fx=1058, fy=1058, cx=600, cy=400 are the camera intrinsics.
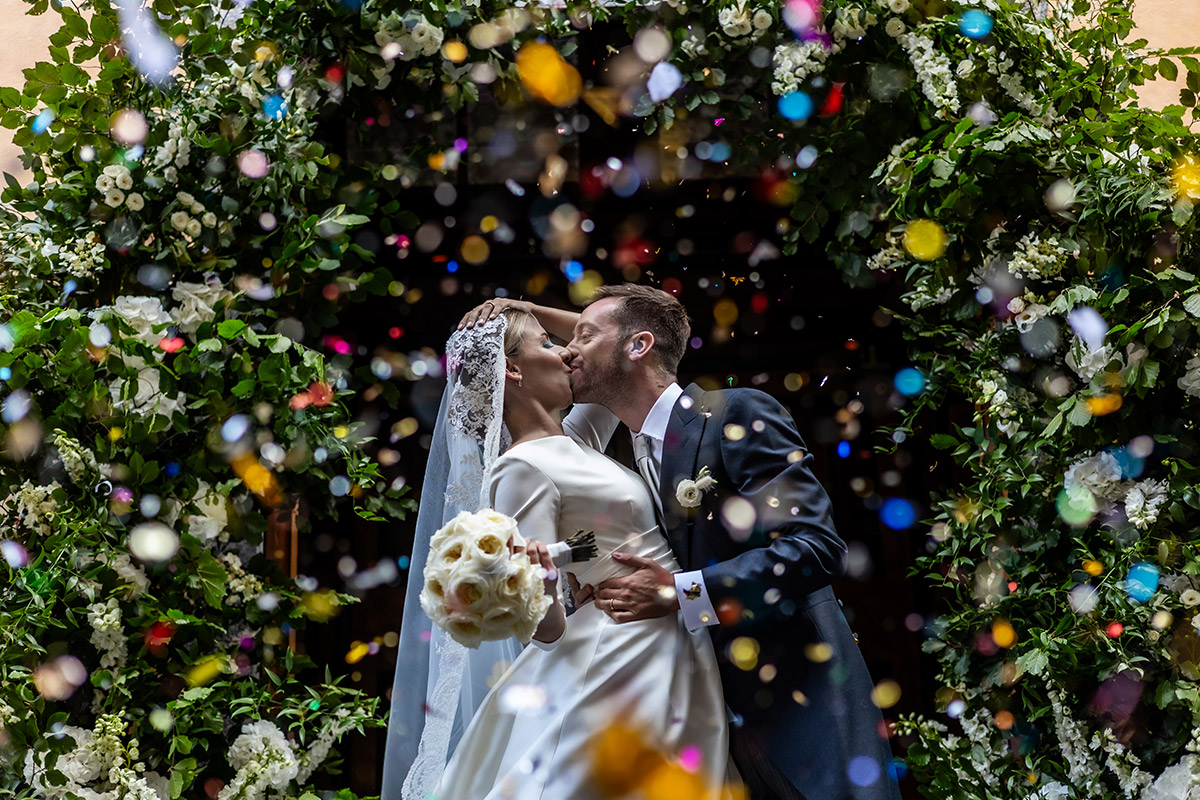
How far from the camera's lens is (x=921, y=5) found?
2898 mm

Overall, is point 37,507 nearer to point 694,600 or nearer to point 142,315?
point 142,315

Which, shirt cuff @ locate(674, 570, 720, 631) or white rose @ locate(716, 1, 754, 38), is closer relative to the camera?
shirt cuff @ locate(674, 570, 720, 631)

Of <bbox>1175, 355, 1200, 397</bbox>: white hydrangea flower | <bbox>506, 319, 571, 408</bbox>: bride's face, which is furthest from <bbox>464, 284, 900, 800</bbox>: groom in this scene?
<bbox>1175, 355, 1200, 397</bbox>: white hydrangea flower

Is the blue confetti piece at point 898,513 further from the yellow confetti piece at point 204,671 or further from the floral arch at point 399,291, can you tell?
the yellow confetti piece at point 204,671

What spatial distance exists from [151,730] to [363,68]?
185cm

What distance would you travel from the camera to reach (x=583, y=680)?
2.35m

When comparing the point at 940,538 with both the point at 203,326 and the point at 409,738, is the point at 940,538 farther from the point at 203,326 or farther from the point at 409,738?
the point at 203,326

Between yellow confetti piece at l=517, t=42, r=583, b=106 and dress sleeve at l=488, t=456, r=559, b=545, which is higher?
yellow confetti piece at l=517, t=42, r=583, b=106

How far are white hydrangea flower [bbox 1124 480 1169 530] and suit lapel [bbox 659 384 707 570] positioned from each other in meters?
0.98

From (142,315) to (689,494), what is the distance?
1.49 metres

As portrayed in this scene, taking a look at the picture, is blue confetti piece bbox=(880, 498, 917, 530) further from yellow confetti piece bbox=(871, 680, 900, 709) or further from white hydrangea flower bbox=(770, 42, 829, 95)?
white hydrangea flower bbox=(770, 42, 829, 95)

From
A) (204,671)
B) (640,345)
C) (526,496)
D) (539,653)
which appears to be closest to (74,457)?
(204,671)

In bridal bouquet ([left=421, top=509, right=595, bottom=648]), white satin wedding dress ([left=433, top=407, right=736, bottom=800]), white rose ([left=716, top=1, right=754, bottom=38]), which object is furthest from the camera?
white rose ([left=716, top=1, right=754, bottom=38])

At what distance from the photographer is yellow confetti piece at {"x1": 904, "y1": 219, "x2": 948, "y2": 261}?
276cm
